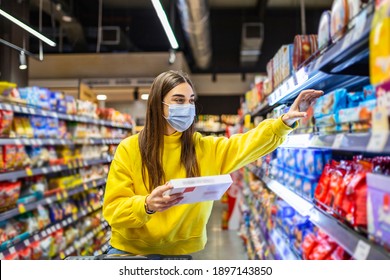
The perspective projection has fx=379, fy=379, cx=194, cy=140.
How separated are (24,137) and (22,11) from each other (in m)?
3.54

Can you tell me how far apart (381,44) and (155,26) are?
9.58 m

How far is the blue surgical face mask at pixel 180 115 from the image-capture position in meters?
1.54

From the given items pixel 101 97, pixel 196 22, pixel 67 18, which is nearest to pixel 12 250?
pixel 196 22

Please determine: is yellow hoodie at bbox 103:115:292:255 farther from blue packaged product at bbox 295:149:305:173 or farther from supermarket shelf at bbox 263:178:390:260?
blue packaged product at bbox 295:149:305:173

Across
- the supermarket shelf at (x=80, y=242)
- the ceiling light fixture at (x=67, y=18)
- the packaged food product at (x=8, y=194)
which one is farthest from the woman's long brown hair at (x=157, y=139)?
the ceiling light fixture at (x=67, y=18)

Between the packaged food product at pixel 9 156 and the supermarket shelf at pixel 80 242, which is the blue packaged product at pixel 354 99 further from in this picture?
the supermarket shelf at pixel 80 242

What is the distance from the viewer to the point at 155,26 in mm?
9914

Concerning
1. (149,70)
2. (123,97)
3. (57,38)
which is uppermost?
(57,38)

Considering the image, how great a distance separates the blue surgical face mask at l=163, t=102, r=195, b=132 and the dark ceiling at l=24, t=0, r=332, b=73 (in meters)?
6.49

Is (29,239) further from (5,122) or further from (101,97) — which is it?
(101,97)

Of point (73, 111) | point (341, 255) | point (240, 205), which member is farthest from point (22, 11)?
point (341, 255)

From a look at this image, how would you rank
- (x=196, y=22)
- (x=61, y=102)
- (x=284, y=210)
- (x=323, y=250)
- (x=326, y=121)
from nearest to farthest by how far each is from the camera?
(x=326, y=121)
(x=323, y=250)
(x=284, y=210)
(x=61, y=102)
(x=196, y=22)

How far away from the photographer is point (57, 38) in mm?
9922

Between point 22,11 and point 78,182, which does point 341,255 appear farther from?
point 22,11
